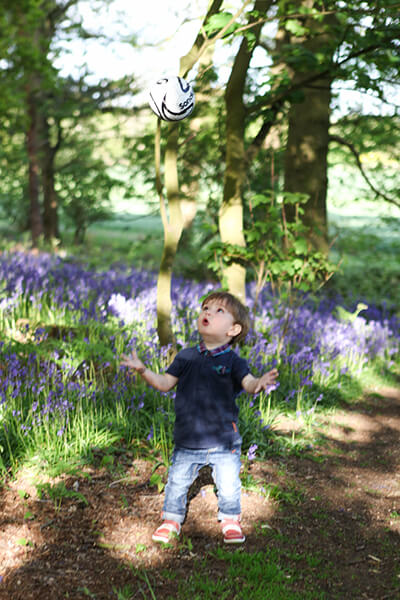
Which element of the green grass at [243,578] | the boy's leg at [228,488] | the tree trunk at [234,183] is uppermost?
the tree trunk at [234,183]

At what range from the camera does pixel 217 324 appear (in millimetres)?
3061

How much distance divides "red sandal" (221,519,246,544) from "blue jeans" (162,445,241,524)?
0.10ft

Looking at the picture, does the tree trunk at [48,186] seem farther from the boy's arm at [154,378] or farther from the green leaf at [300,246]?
the boy's arm at [154,378]

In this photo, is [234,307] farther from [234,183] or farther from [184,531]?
[234,183]

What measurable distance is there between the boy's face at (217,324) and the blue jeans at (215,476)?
603mm

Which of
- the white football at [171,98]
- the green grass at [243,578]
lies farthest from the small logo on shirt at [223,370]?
the white football at [171,98]

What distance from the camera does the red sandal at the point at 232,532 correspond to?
293cm

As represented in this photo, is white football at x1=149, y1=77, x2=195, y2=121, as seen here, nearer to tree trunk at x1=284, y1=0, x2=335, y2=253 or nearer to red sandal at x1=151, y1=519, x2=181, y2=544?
red sandal at x1=151, y1=519, x2=181, y2=544

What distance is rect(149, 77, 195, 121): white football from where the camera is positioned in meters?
4.09

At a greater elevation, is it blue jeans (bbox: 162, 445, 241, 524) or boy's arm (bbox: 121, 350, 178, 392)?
boy's arm (bbox: 121, 350, 178, 392)

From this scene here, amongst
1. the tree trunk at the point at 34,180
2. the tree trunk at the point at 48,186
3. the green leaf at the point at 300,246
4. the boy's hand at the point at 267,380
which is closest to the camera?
the boy's hand at the point at 267,380

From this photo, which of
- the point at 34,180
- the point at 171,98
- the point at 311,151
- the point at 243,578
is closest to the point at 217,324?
the point at 243,578

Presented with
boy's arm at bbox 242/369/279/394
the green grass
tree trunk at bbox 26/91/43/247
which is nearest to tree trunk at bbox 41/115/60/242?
tree trunk at bbox 26/91/43/247

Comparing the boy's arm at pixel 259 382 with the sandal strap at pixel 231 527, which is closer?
the boy's arm at pixel 259 382
